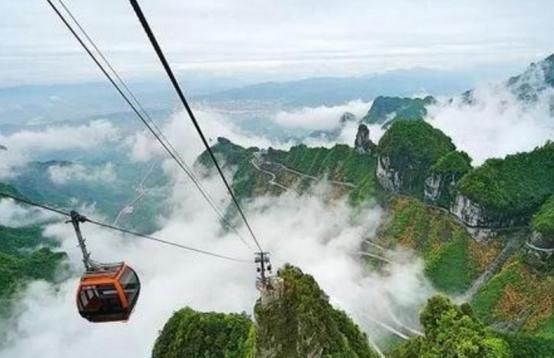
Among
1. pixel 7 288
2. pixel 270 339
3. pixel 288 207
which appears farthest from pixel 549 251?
pixel 7 288

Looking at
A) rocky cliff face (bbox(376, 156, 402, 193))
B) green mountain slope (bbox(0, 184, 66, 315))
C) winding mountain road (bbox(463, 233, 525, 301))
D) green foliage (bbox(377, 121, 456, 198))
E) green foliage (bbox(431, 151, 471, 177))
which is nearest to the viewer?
winding mountain road (bbox(463, 233, 525, 301))

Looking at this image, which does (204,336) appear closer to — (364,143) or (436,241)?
(436,241)

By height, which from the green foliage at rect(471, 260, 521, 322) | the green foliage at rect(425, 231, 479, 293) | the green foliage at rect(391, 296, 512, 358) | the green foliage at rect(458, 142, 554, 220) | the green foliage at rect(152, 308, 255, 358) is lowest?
the green foliage at rect(152, 308, 255, 358)

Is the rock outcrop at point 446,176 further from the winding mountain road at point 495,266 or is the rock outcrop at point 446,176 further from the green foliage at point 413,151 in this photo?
the winding mountain road at point 495,266

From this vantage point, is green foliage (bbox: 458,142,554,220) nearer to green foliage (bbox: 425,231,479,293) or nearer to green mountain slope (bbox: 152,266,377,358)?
green foliage (bbox: 425,231,479,293)

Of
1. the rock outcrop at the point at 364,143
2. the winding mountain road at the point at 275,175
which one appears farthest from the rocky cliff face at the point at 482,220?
the rock outcrop at the point at 364,143

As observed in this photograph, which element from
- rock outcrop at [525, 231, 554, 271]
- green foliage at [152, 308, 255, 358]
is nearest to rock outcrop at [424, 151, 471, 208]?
rock outcrop at [525, 231, 554, 271]
